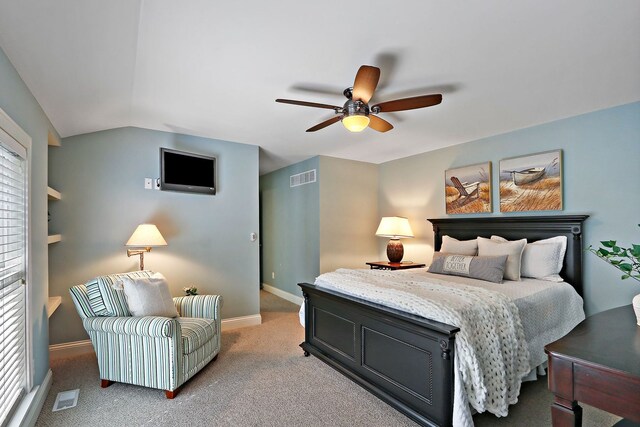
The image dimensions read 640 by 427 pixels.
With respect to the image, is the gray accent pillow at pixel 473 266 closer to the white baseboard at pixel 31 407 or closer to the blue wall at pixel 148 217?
the blue wall at pixel 148 217

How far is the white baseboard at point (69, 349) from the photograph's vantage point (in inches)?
126

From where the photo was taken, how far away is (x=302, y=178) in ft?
17.4

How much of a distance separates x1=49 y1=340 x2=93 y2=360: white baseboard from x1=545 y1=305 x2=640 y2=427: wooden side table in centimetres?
398

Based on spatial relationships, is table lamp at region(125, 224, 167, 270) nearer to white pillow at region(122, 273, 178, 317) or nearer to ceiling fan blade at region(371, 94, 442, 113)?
white pillow at region(122, 273, 178, 317)

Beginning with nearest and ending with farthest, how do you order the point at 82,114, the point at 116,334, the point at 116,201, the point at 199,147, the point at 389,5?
1. the point at 389,5
2. the point at 116,334
3. the point at 82,114
4. the point at 116,201
5. the point at 199,147

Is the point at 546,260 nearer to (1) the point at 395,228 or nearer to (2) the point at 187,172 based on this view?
(1) the point at 395,228

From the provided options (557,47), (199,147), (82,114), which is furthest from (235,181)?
(557,47)

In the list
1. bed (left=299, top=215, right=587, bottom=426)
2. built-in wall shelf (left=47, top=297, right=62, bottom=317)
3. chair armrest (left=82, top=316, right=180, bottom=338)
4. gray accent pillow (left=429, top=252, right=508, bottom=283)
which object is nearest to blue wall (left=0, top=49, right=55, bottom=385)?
built-in wall shelf (left=47, top=297, right=62, bottom=317)

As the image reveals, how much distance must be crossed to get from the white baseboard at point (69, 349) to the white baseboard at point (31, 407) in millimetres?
807

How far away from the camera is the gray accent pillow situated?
3072 millimetres

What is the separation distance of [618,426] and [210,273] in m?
3.75

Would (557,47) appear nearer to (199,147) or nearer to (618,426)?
(618,426)

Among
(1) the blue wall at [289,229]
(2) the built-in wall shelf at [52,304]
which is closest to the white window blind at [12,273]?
(2) the built-in wall shelf at [52,304]

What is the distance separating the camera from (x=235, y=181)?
13.9 ft
